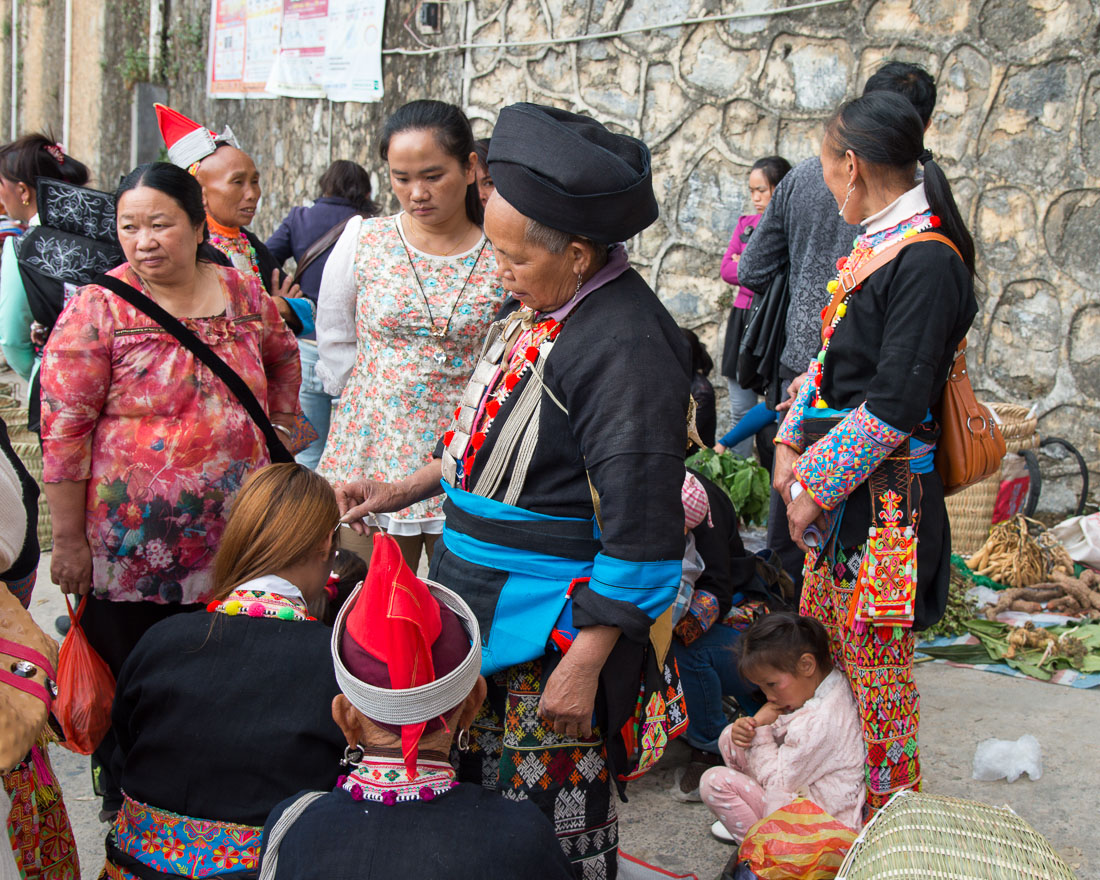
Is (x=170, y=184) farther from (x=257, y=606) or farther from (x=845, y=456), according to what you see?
(x=845, y=456)

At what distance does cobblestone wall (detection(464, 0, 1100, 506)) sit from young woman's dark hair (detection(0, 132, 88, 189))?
11.4 ft

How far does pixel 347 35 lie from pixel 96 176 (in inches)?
249

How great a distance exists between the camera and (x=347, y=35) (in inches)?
335

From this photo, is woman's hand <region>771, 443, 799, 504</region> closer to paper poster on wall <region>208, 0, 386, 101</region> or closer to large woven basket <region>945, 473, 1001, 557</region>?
large woven basket <region>945, 473, 1001, 557</region>

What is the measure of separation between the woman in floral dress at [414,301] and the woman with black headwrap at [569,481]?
71 cm

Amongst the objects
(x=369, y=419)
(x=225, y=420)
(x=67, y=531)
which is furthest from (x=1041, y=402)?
(x=67, y=531)

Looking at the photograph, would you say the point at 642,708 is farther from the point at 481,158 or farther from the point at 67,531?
the point at 481,158

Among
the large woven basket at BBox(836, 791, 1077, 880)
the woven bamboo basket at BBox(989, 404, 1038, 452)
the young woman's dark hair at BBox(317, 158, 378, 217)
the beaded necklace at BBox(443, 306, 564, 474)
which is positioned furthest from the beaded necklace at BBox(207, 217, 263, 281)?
the woven bamboo basket at BBox(989, 404, 1038, 452)

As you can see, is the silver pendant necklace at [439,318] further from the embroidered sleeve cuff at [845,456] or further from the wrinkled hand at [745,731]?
the wrinkled hand at [745,731]

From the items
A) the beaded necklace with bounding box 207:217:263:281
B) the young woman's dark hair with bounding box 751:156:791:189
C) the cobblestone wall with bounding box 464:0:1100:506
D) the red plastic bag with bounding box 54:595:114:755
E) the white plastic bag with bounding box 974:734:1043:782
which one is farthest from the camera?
the young woman's dark hair with bounding box 751:156:791:189

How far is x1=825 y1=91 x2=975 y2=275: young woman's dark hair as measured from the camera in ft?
8.08

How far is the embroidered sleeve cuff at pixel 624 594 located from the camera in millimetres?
1799

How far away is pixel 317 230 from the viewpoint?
17.8ft

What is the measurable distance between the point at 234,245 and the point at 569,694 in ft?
9.10
